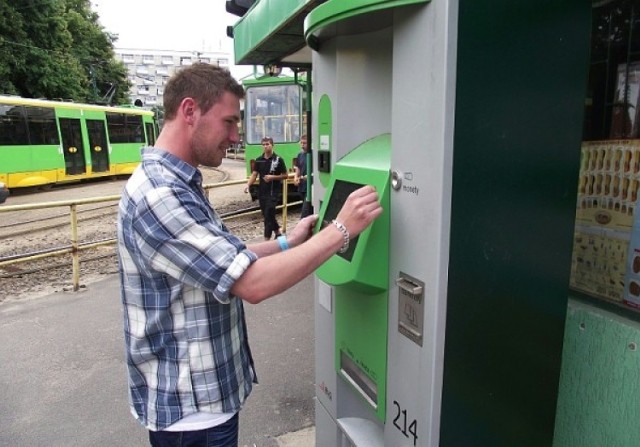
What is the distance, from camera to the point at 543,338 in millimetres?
1618

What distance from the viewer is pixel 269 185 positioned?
7836 mm

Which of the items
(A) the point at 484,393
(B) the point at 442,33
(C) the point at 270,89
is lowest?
(A) the point at 484,393

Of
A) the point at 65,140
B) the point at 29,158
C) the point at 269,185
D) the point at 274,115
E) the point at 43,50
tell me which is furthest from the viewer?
the point at 43,50

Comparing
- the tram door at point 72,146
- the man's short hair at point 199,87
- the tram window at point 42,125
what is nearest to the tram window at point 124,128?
the tram door at point 72,146

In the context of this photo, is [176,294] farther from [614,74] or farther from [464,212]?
[614,74]

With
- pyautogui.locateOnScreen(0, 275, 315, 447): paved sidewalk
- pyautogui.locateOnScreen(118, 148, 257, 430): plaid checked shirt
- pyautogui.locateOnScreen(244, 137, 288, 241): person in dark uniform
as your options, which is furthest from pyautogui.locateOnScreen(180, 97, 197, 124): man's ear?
pyautogui.locateOnScreen(244, 137, 288, 241): person in dark uniform

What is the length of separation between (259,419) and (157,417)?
1.74m

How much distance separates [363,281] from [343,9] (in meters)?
0.83

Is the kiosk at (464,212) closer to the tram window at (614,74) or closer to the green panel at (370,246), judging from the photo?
the green panel at (370,246)

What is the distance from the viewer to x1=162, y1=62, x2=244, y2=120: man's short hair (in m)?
1.56

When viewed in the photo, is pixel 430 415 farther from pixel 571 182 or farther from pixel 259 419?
pixel 259 419

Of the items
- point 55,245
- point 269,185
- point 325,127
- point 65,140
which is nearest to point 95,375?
point 325,127

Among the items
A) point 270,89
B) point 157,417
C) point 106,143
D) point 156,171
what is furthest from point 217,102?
point 106,143

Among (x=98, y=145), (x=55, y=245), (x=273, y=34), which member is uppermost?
(x=273, y=34)
